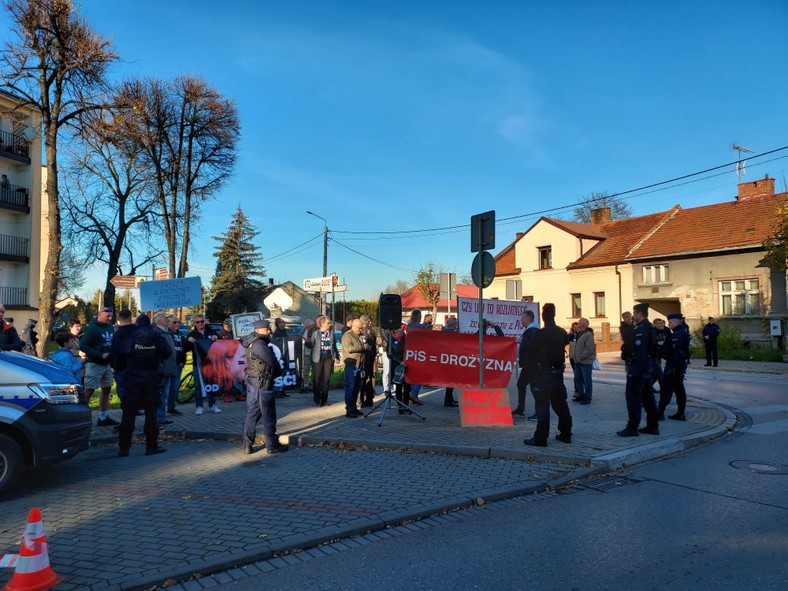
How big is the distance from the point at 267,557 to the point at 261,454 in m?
3.45

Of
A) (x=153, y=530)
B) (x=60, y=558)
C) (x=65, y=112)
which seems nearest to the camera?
(x=60, y=558)

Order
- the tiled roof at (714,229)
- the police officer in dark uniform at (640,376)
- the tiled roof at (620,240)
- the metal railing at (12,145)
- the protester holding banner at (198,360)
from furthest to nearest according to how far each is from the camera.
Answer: the tiled roof at (620,240) < the metal railing at (12,145) < the tiled roof at (714,229) < the protester holding banner at (198,360) < the police officer in dark uniform at (640,376)

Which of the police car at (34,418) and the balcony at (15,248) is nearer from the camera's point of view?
the police car at (34,418)

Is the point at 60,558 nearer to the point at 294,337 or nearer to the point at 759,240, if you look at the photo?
the point at 294,337

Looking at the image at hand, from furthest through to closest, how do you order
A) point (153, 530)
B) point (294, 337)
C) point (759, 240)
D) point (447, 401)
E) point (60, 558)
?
point (759, 240) < point (294, 337) < point (447, 401) < point (153, 530) < point (60, 558)

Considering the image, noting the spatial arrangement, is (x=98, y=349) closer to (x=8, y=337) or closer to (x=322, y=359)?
(x=8, y=337)

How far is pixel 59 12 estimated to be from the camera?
14602 millimetres

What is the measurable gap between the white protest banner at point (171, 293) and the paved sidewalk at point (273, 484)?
318 cm

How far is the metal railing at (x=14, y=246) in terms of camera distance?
106ft

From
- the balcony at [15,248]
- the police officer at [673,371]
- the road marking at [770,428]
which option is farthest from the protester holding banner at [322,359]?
the balcony at [15,248]

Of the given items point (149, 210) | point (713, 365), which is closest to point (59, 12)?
point (149, 210)

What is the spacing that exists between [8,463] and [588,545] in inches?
219

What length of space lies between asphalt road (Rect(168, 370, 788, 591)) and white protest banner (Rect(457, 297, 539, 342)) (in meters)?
5.97

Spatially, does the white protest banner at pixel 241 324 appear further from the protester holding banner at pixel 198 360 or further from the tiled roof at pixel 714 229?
the tiled roof at pixel 714 229
